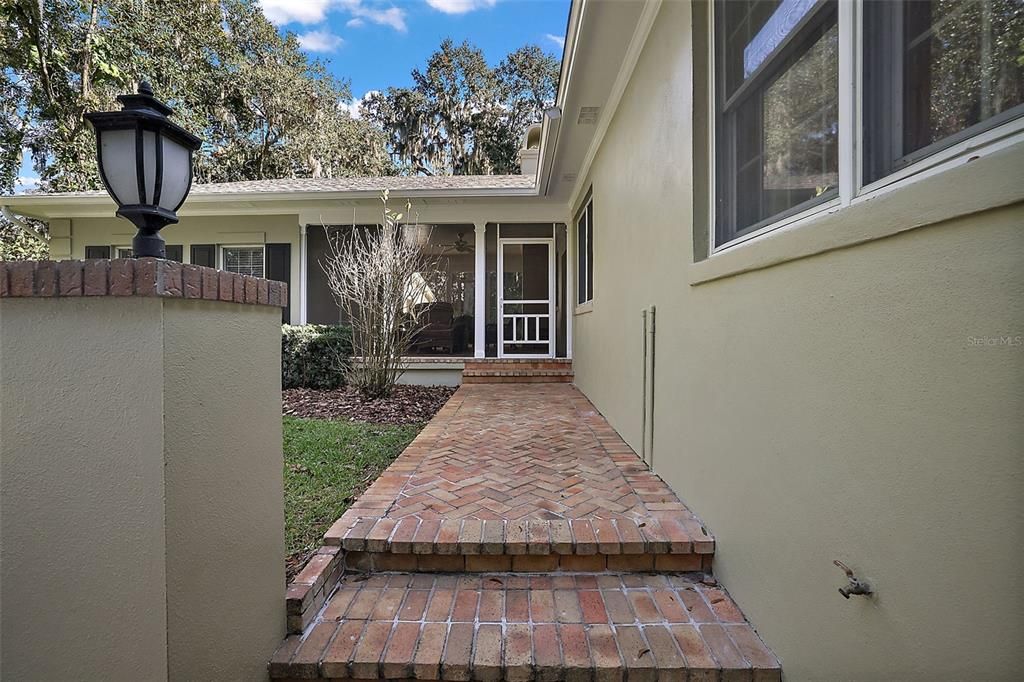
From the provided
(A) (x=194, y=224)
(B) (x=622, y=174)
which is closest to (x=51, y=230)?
(A) (x=194, y=224)

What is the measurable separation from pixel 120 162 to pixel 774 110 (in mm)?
2210

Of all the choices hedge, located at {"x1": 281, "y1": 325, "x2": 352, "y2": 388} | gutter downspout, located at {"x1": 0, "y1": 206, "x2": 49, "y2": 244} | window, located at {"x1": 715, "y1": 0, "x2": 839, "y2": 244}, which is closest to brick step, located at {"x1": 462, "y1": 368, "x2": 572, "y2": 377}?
hedge, located at {"x1": 281, "y1": 325, "x2": 352, "y2": 388}

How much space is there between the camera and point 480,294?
8.20 metres

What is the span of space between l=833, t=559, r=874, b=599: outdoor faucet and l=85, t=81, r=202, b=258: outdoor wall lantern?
2026 mm

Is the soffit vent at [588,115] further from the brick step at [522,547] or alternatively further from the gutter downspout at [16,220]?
the gutter downspout at [16,220]

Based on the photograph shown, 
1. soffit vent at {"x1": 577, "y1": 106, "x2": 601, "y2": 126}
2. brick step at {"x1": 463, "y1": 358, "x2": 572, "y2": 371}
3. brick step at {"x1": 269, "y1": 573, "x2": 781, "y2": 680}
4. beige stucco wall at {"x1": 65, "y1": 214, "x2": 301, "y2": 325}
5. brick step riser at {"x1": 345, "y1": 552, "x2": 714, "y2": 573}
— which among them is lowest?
brick step at {"x1": 269, "y1": 573, "x2": 781, "y2": 680}

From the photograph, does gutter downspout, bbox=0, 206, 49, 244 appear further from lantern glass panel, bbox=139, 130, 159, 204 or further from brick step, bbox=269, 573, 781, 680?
brick step, bbox=269, 573, 781, 680

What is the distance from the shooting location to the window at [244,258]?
9.04 metres

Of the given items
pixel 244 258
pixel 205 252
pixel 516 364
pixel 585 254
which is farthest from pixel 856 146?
pixel 205 252

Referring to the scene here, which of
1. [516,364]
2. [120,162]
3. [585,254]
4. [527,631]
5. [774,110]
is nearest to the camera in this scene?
[120,162]

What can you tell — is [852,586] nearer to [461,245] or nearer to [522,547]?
[522,547]

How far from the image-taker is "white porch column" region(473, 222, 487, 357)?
8163 millimetres

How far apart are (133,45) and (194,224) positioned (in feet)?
23.4

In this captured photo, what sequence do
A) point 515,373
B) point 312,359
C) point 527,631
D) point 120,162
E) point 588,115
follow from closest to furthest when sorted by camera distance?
1. point 120,162
2. point 527,631
3. point 588,115
4. point 312,359
5. point 515,373
